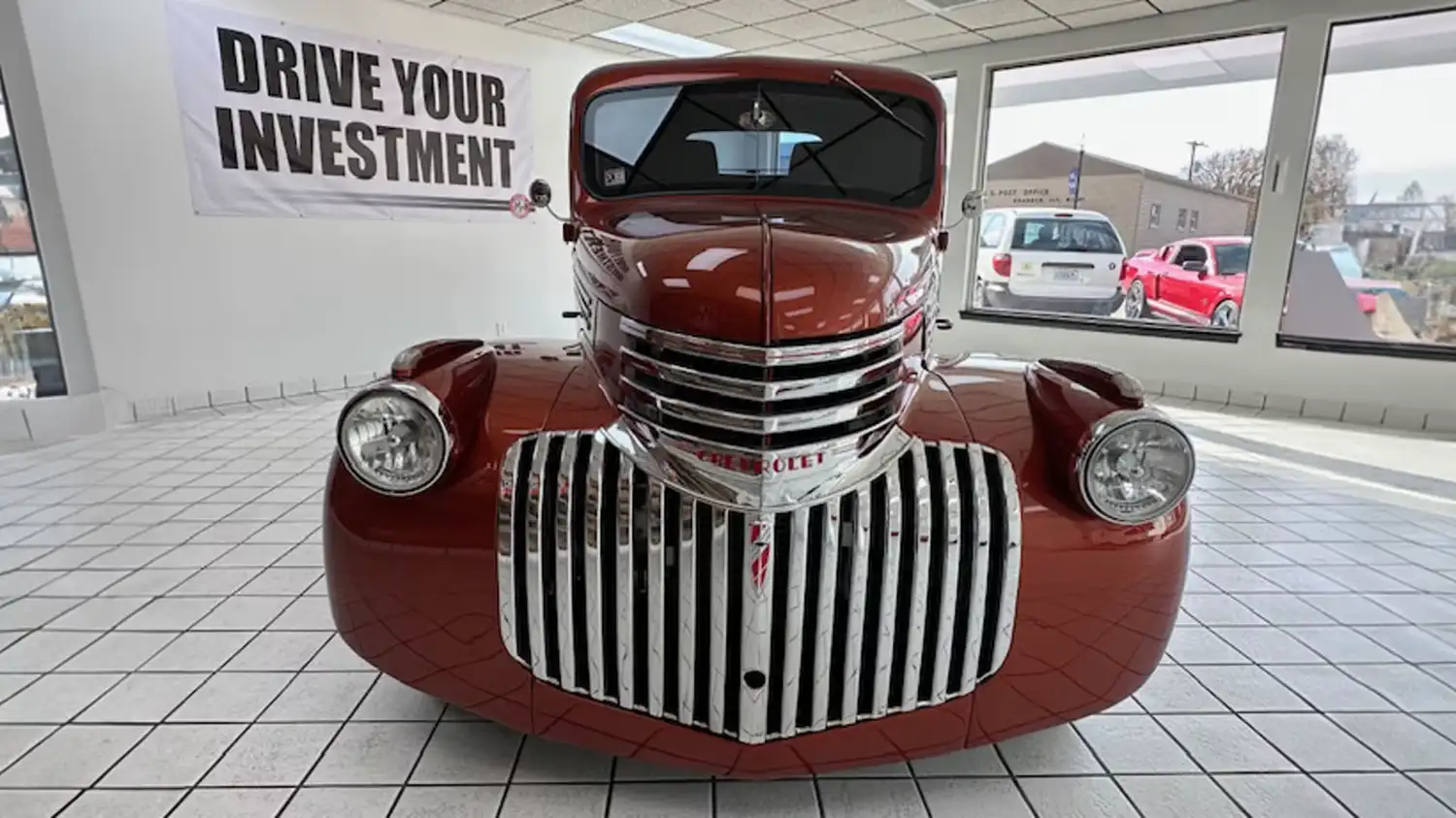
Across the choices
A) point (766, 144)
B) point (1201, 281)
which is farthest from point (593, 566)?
point (1201, 281)

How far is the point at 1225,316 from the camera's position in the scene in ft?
17.5

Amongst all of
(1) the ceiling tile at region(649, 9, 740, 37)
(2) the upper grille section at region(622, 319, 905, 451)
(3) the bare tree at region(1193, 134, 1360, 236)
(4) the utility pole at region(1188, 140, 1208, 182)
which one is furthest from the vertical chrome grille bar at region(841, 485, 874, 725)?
(4) the utility pole at region(1188, 140, 1208, 182)

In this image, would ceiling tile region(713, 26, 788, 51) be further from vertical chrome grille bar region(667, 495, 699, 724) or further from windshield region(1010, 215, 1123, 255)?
vertical chrome grille bar region(667, 495, 699, 724)

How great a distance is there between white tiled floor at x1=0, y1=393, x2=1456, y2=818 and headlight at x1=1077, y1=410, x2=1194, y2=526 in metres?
0.64

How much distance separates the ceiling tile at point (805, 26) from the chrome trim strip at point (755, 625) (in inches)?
190

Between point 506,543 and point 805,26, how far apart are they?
516 centimetres

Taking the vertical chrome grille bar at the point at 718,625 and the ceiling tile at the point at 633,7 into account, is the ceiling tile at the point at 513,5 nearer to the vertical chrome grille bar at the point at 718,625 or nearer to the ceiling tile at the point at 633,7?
the ceiling tile at the point at 633,7

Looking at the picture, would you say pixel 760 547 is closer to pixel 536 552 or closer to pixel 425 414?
pixel 536 552

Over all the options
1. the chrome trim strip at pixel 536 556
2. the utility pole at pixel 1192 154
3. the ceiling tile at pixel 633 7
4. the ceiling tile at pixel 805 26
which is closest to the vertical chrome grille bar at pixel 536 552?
the chrome trim strip at pixel 536 556

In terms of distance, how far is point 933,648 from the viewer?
1.33 metres

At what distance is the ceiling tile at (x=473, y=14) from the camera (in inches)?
199

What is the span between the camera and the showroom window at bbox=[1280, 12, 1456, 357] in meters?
4.53

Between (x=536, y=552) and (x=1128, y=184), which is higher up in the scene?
(x=1128, y=184)

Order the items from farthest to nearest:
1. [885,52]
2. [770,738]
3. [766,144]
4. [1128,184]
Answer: [885,52] → [1128,184] → [766,144] → [770,738]
